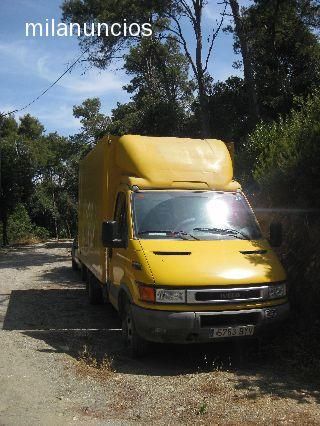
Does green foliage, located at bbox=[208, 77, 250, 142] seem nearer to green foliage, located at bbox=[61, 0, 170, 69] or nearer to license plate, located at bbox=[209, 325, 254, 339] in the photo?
green foliage, located at bbox=[61, 0, 170, 69]

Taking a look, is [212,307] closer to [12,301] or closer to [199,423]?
[199,423]

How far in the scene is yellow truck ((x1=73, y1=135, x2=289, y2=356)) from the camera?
5.66m

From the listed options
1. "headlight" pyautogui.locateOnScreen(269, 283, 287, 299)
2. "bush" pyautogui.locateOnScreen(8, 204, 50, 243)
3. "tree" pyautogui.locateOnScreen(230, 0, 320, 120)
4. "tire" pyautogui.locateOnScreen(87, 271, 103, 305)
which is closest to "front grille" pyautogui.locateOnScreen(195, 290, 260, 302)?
"headlight" pyautogui.locateOnScreen(269, 283, 287, 299)

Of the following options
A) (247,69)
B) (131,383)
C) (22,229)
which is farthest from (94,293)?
(22,229)

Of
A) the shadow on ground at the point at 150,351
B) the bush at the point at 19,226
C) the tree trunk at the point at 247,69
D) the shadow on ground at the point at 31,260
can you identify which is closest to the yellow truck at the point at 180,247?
the shadow on ground at the point at 150,351

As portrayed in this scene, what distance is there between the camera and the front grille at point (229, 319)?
5648 millimetres

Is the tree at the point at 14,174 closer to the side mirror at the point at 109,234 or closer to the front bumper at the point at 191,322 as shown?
the side mirror at the point at 109,234

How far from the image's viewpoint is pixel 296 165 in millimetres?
8984

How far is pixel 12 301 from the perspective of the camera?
33.8ft

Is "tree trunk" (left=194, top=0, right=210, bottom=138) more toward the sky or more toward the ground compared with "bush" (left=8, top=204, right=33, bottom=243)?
more toward the sky

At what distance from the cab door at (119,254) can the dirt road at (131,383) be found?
786 millimetres

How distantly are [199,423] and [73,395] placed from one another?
1367 mm

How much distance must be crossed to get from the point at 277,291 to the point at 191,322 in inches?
45.8

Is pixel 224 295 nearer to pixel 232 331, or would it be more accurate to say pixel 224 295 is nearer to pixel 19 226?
pixel 232 331
